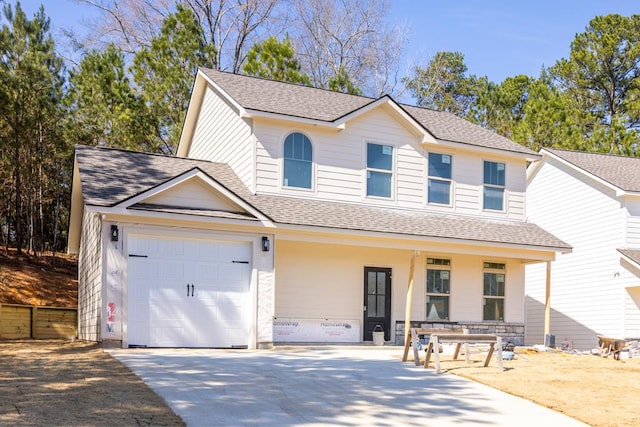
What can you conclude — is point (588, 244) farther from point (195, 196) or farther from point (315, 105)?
point (195, 196)

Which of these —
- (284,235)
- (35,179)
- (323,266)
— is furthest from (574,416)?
(35,179)

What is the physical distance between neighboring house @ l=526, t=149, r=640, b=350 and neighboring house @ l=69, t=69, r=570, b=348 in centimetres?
317

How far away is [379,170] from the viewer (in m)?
19.8

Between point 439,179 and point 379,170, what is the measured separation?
1.86 metres

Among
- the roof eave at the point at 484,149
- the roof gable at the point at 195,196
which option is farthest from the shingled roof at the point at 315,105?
the roof gable at the point at 195,196

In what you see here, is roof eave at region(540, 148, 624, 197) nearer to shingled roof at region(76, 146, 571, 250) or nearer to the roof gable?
shingled roof at region(76, 146, 571, 250)

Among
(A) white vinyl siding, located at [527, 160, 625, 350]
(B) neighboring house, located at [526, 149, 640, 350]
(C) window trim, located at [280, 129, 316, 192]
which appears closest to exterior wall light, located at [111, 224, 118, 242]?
(C) window trim, located at [280, 129, 316, 192]

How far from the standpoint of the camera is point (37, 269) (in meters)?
27.1

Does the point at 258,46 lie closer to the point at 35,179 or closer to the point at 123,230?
the point at 35,179

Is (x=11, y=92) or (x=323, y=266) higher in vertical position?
(x=11, y=92)

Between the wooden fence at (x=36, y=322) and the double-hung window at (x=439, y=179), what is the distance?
10.8 metres

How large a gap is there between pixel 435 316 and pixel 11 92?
15108mm

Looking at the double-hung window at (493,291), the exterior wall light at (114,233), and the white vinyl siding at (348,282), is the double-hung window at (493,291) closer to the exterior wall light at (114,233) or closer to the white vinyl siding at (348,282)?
the white vinyl siding at (348,282)

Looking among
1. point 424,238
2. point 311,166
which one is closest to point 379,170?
point 311,166
